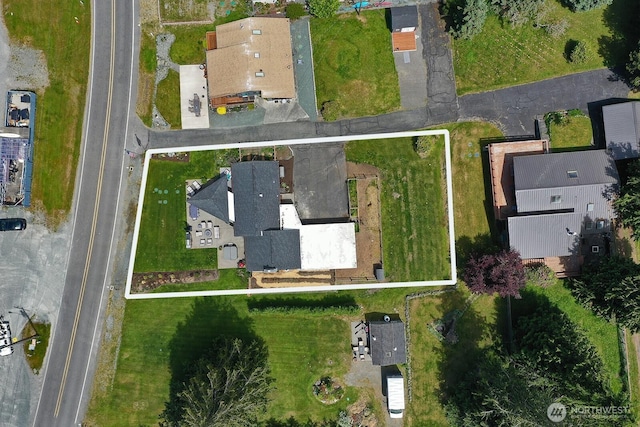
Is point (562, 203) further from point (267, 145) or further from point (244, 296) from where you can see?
point (244, 296)

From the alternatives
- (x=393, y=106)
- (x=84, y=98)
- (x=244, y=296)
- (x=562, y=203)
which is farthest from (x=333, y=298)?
(x=84, y=98)

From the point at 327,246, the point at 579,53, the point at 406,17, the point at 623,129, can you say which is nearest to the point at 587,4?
the point at 579,53

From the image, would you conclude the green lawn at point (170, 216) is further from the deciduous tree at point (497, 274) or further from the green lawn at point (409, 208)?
the deciduous tree at point (497, 274)

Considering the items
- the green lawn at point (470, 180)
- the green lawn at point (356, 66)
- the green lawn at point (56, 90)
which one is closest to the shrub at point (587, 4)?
the green lawn at point (470, 180)

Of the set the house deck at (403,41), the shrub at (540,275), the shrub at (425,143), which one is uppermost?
the house deck at (403,41)

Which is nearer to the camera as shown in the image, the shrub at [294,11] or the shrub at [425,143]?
the shrub at [425,143]

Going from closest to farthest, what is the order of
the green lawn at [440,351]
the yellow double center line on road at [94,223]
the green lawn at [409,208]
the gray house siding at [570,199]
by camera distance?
1. the gray house siding at [570,199]
2. the green lawn at [440,351]
3. the green lawn at [409,208]
4. the yellow double center line on road at [94,223]

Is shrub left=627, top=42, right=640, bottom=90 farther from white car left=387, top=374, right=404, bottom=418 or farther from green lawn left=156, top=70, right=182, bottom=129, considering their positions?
green lawn left=156, top=70, right=182, bottom=129

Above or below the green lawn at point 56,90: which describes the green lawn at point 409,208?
below
